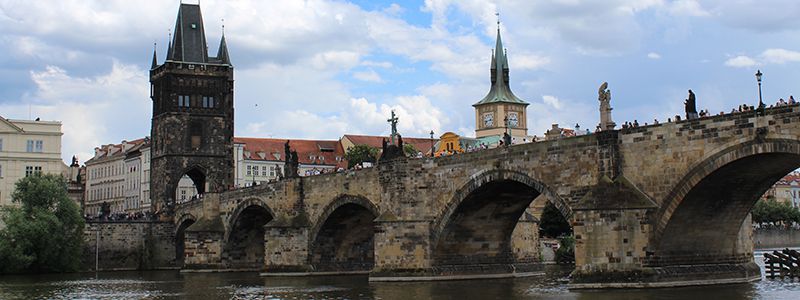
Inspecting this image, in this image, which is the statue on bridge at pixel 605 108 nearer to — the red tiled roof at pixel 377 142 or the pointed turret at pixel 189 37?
the pointed turret at pixel 189 37

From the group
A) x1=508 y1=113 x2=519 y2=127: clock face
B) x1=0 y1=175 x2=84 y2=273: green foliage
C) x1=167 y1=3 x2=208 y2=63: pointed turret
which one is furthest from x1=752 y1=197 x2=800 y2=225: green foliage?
x1=0 y1=175 x2=84 y2=273: green foliage

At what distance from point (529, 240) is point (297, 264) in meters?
12.6

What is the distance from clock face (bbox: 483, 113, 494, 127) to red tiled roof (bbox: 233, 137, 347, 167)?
86.1 feet

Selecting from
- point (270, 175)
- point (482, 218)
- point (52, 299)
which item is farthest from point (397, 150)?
point (270, 175)

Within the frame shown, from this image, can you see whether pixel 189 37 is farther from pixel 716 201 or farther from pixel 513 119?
pixel 513 119

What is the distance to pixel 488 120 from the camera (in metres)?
146

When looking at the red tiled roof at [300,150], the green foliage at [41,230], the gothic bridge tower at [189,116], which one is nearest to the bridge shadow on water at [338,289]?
the green foliage at [41,230]

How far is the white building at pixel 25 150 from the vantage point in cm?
8062

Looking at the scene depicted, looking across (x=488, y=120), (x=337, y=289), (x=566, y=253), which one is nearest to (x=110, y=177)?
(x=488, y=120)

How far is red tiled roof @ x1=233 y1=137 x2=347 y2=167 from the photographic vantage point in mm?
118250

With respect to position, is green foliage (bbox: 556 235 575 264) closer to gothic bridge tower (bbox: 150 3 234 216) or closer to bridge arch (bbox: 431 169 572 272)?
bridge arch (bbox: 431 169 572 272)

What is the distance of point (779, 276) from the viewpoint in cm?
4625

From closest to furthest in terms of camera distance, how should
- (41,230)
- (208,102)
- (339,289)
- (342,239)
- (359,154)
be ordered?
(339,289) < (342,239) < (41,230) < (208,102) < (359,154)

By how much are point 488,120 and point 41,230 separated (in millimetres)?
86856
